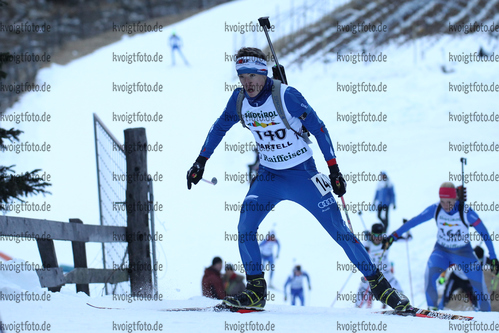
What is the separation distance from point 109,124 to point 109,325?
19037 mm

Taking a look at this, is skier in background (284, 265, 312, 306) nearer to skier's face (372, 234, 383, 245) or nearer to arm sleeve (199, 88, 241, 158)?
Result: skier's face (372, 234, 383, 245)

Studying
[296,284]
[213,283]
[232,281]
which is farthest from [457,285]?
[213,283]

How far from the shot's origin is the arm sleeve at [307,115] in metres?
4.69

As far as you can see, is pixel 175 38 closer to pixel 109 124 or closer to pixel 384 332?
pixel 109 124

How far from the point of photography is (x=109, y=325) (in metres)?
3.85

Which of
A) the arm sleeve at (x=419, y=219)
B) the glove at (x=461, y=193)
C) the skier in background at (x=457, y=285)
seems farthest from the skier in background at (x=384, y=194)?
the arm sleeve at (x=419, y=219)

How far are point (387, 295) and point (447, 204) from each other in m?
2.93

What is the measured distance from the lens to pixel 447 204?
24.1ft

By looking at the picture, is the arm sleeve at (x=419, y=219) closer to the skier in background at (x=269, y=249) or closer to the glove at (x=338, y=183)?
the glove at (x=338, y=183)

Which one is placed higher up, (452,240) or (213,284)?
(452,240)

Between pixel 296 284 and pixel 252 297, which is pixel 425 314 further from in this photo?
pixel 296 284

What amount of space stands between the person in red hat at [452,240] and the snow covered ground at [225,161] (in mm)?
1409

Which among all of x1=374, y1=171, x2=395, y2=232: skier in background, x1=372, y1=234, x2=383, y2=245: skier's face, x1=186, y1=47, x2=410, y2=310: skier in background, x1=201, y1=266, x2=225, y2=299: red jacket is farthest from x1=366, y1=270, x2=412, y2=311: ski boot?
x1=374, y1=171, x2=395, y2=232: skier in background

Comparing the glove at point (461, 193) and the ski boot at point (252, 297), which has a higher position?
the glove at point (461, 193)
